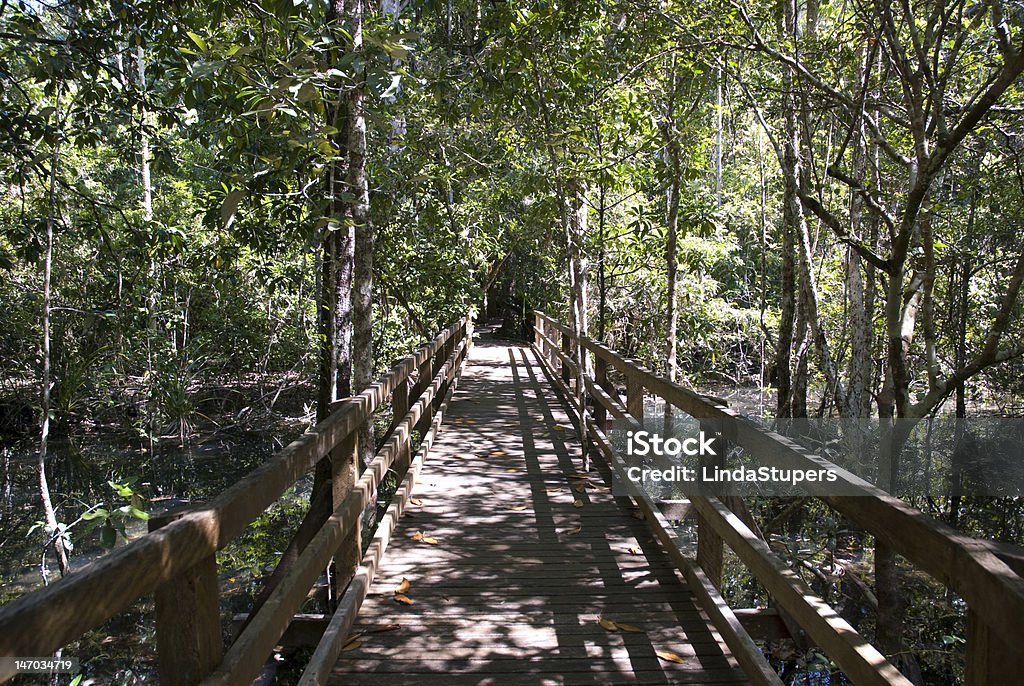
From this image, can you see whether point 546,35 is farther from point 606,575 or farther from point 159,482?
point 159,482

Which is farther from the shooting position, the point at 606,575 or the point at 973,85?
the point at 973,85

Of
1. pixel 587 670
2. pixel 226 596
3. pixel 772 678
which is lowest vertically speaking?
pixel 226 596

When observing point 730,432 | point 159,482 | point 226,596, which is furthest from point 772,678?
point 159,482

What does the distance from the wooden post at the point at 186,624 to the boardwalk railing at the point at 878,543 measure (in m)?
1.80

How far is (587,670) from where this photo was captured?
329 cm

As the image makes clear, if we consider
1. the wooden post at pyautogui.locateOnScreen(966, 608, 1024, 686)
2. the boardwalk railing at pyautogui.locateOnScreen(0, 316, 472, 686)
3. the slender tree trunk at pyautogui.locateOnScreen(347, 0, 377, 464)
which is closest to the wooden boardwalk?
the boardwalk railing at pyautogui.locateOnScreen(0, 316, 472, 686)

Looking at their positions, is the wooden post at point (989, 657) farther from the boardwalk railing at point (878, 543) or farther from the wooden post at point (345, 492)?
the wooden post at point (345, 492)

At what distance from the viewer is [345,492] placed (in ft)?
13.0

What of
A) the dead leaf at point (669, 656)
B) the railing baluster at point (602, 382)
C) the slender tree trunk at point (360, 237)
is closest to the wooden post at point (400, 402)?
the slender tree trunk at point (360, 237)

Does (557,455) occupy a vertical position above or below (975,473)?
above

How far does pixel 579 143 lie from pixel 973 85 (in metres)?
4.71

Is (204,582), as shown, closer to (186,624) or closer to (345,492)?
(186,624)

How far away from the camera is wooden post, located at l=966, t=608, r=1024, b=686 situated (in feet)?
5.12

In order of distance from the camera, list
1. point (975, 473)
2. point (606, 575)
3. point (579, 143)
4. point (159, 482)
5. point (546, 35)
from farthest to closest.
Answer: point (159, 482) → point (975, 473) → point (579, 143) → point (546, 35) → point (606, 575)
